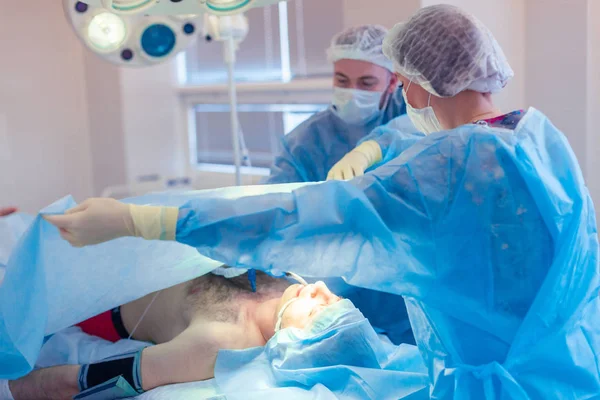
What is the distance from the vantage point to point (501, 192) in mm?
1231

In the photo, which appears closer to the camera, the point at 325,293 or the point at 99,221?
the point at 99,221

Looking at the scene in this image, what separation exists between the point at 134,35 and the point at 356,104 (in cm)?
85

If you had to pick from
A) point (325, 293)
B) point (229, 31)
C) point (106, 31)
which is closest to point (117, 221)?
point (325, 293)

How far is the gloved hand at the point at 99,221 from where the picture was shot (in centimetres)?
121

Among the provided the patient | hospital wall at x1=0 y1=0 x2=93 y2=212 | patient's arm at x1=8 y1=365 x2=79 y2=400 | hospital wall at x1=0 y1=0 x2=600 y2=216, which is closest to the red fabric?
the patient

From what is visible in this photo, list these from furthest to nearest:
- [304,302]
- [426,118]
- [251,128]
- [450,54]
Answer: [251,128] < [304,302] < [426,118] < [450,54]

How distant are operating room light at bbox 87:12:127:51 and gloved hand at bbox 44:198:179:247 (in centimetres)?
127

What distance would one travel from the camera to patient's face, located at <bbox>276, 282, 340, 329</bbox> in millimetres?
1855

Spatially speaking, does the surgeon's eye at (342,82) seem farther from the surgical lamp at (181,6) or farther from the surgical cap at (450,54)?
the surgical cap at (450,54)

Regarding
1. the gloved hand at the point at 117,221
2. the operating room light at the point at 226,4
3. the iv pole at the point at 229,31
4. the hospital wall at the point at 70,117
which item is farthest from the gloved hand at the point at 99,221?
the hospital wall at the point at 70,117

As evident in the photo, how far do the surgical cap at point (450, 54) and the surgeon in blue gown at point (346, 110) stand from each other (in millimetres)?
781

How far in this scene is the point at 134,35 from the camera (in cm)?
245

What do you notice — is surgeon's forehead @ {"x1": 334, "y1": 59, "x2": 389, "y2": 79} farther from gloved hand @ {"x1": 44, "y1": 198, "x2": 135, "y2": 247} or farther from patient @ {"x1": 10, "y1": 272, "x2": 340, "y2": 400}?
gloved hand @ {"x1": 44, "y1": 198, "x2": 135, "y2": 247}

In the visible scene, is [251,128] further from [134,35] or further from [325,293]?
[325,293]
